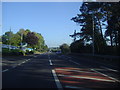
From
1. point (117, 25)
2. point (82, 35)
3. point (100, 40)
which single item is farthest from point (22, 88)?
point (82, 35)

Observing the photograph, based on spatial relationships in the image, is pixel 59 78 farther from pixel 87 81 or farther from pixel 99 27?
pixel 99 27

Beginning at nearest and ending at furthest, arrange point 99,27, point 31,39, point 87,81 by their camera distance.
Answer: point 87,81 → point 99,27 → point 31,39

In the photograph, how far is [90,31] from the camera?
50.1 meters

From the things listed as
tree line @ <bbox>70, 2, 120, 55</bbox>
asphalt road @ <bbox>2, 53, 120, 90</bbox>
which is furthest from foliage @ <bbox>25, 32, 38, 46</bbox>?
asphalt road @ <bbox>2, 53, 120, 90</bbox>

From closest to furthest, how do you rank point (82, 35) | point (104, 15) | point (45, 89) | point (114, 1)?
point (45, 89)
point (114, 1)
point (104, 15)
point (82, 35)

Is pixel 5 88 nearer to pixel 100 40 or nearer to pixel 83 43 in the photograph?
pixel 100 40

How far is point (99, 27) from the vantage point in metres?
48.2

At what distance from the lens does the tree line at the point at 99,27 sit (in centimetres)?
3497

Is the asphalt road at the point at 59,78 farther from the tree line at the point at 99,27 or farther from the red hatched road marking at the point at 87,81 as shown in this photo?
the tree line at the point at 99,27

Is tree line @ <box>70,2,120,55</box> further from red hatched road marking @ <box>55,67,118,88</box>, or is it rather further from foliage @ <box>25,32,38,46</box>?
foliage @ <box>25,32,38,46</box>

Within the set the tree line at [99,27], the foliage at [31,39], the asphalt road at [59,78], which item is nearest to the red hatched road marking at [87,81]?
the asphalt road at [59,78]

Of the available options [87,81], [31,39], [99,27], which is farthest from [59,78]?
[31,39]

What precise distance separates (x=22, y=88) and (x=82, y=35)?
4728 centimetres

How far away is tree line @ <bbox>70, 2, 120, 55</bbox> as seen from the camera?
35.0m
